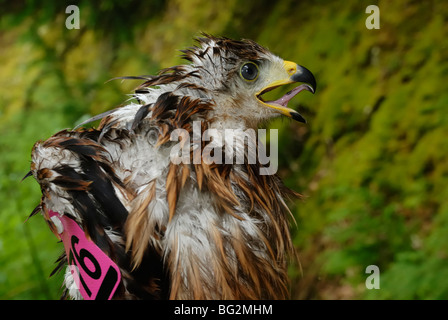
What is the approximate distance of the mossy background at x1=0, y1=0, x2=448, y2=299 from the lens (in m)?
3.12

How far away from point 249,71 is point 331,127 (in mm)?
2103

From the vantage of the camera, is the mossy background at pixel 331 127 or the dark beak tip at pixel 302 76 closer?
the dark beak tip at pixel 302 76

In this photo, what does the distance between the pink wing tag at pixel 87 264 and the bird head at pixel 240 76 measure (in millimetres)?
615

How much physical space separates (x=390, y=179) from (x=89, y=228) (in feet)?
8.36

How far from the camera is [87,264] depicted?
57.6 inches

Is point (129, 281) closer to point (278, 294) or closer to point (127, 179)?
point (127, 179)

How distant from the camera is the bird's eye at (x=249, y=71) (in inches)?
70.1

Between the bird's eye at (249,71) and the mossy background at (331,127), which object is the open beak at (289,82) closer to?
the bird's eye at (249,71)

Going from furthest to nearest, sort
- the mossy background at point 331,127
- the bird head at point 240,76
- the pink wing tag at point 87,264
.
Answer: the mossy background at point 331,127 → the bird head at point 240,76 → the pink wing tag at point 87,264

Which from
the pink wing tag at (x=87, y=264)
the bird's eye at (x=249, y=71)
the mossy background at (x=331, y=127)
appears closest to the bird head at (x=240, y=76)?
the bird's eye at (x=249, y=71)

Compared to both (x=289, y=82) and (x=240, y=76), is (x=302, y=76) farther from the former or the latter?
(x=240, y=76)

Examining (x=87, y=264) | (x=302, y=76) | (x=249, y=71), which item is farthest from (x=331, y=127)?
(x=87, y=264)

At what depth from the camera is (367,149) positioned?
3.51 metres
